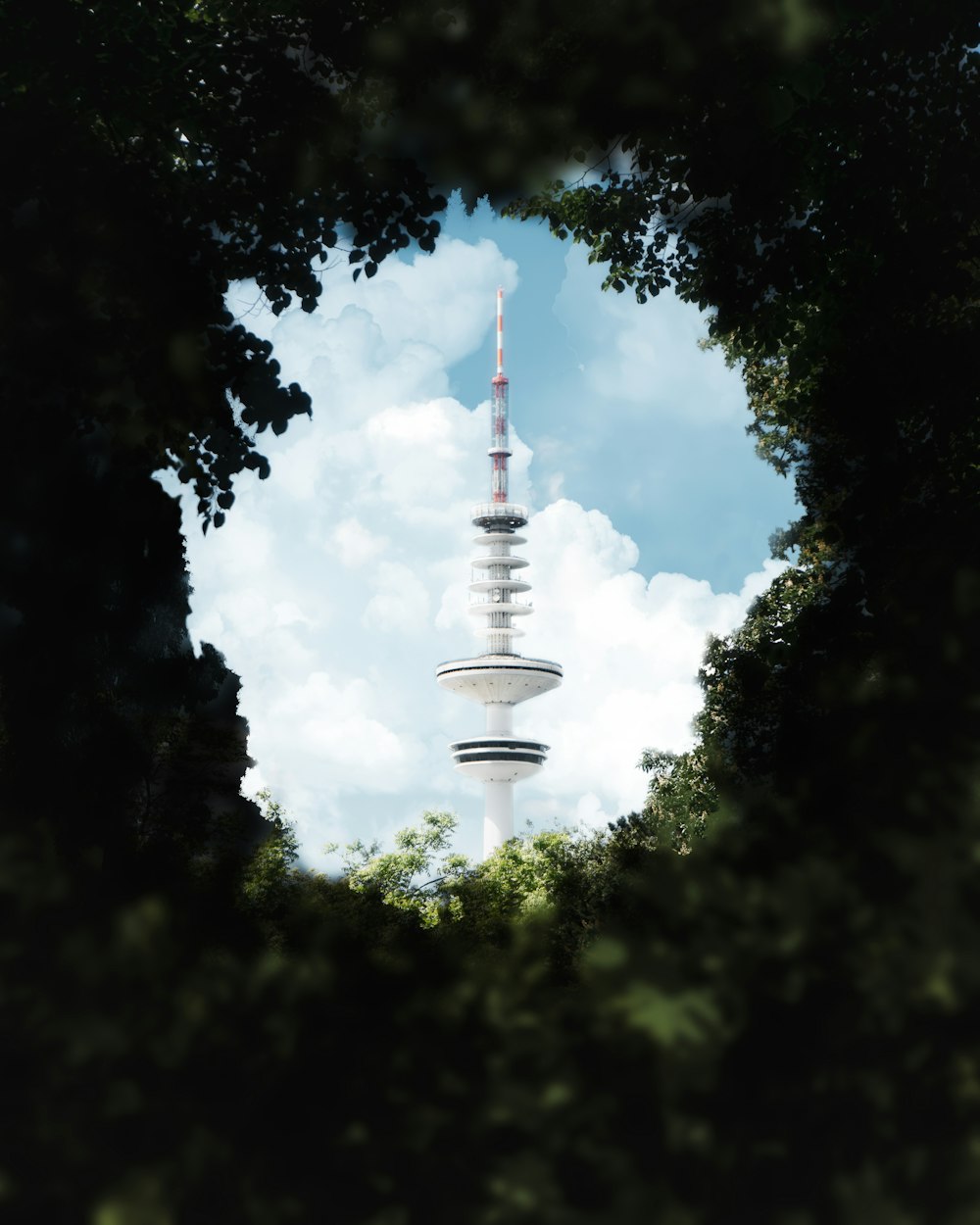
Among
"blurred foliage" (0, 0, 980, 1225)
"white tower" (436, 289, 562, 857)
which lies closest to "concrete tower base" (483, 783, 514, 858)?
"white tower" (436, 289, 562, 857)

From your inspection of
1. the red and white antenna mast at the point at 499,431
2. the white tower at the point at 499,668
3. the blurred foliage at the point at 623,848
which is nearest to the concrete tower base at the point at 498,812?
the white tower at the point at 499,668

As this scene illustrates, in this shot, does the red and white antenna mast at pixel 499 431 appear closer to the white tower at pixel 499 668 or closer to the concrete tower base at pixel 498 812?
the white tower at pixel 499 668

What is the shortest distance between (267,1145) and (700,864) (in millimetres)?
1418

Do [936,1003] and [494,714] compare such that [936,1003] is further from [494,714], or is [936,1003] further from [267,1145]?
[494,714]

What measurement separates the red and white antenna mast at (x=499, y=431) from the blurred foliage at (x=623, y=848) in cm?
8519

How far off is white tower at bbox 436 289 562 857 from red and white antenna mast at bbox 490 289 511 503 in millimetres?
69

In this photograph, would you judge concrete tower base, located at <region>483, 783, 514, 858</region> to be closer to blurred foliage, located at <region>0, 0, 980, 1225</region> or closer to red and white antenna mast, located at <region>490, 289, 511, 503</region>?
red and white antenna mast, located at <region>490, 289, 511, 503</region>

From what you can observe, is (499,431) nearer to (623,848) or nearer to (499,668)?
(499,668)

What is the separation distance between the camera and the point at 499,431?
99125 millimetres

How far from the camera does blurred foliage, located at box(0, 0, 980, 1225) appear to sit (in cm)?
348

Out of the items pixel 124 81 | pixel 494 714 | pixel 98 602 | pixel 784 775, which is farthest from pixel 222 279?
pixel 494 714

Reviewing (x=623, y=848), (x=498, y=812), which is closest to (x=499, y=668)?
(x=498, y=812)

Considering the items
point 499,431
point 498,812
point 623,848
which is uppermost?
point 499,431

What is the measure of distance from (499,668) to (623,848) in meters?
86.4
